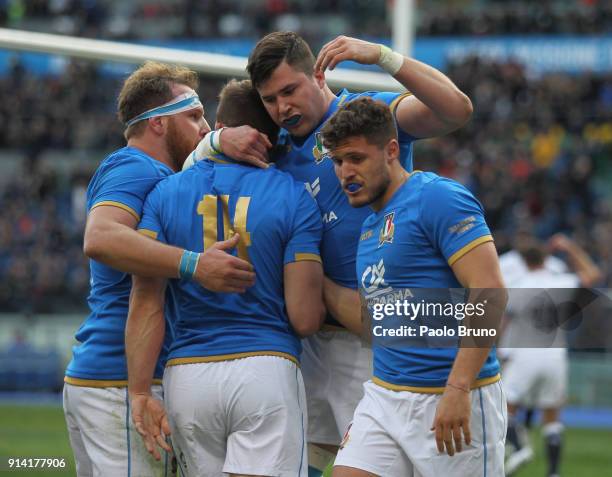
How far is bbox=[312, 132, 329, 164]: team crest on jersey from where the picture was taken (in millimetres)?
4574

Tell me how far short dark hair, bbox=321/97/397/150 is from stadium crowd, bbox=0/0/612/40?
20.1 meters

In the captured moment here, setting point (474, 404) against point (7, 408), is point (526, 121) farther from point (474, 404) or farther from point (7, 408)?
point (474, 404)

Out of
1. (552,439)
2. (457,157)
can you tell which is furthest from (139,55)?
(457,157)

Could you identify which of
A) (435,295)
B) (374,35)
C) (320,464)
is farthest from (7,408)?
(435,295)

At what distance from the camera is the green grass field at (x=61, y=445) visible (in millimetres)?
10989

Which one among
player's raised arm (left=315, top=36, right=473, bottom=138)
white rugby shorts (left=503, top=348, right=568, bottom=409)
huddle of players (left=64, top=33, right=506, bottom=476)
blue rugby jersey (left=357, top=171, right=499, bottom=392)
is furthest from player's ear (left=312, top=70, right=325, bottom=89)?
white rugby shorts (left=503, top=348, right=568, bottom=409)

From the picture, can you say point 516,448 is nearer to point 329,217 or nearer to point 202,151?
point 329,217

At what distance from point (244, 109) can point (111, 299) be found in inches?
37.9

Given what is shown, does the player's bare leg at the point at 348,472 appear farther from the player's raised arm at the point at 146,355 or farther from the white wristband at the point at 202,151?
the white wristband at the point at 202,151

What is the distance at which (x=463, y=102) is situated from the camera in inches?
170

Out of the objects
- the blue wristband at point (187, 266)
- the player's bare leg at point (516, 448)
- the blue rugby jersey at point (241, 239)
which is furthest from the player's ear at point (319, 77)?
the player's bare leg at point (516, 448)

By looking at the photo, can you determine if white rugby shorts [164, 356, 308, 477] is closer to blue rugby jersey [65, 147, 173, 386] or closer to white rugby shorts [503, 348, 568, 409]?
blue rugby jersey [65, 147, 173, 386]

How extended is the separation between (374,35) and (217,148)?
20271 mm

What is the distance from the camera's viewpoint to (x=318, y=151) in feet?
15.1
